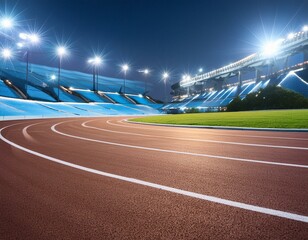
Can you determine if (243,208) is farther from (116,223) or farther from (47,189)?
(47,189)

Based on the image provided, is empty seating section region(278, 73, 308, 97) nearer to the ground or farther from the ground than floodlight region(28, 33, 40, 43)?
nearer to the ground

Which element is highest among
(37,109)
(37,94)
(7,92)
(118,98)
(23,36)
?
(23,36)

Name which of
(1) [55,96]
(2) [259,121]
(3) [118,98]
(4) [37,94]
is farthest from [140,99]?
(2) [259,121]

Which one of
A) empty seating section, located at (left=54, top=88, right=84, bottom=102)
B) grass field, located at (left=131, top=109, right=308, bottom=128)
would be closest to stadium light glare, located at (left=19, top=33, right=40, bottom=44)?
empty seating section, located at (left=54, top=88, right=84, bottom=102)

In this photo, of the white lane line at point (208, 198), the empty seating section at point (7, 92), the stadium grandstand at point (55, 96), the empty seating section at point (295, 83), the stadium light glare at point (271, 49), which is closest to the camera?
the white lane line at point (208, 198)

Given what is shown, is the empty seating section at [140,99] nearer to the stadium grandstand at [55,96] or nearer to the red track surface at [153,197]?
the stadium grandstand at [55,96]

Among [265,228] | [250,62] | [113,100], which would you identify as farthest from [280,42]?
[265,228]

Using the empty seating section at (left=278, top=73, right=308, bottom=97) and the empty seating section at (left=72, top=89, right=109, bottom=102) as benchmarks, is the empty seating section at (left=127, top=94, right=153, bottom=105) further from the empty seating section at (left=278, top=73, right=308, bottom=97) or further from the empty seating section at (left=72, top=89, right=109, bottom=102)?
the empty seating section at (left=278, top=73, right=308, bottom=97)

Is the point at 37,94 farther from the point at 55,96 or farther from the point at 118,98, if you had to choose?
the point at 118,98

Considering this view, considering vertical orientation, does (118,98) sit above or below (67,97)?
above

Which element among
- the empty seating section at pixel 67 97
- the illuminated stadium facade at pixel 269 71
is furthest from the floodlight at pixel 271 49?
the empty seating section at pixel 67 97

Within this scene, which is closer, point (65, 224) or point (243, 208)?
point (65, 224)

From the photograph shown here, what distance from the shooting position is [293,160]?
20.5 ft

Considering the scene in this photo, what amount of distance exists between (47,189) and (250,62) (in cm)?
7495
